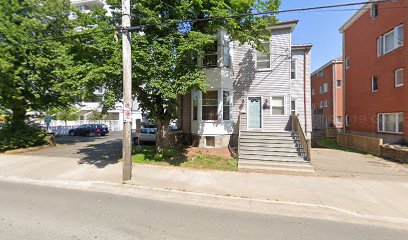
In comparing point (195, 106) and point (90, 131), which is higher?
point (195, 106)

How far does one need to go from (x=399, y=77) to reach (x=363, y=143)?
15.6 ft

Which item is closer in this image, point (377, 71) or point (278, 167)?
point (278, 167)

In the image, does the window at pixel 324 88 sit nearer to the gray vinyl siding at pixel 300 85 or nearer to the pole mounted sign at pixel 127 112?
the gray vinyl siding at pixel 300 85

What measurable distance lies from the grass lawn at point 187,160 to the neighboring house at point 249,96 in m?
2.00

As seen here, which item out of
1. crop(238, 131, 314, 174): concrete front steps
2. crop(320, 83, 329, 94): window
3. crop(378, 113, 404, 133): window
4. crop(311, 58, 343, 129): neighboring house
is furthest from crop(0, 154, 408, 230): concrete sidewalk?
crop(320, 83, 329, 94): window

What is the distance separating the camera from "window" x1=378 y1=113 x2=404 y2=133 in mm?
12633

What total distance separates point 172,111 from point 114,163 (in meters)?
3.60

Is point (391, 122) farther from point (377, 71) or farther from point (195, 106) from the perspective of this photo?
point (195, 106)

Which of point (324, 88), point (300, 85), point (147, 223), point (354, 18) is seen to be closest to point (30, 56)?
point (147, 223)

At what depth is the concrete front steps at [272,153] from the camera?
830 centimetres

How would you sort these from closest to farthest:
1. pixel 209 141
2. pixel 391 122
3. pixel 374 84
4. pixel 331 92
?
1. pixel 209 141
2. pixel 391 122
3. pixel 374 84
4. pixel 331 92

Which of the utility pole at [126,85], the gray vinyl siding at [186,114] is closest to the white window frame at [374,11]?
the gray vinyl siding at [186,114]

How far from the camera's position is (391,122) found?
13.6m

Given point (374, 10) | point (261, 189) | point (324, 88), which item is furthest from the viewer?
point (324, 88)
